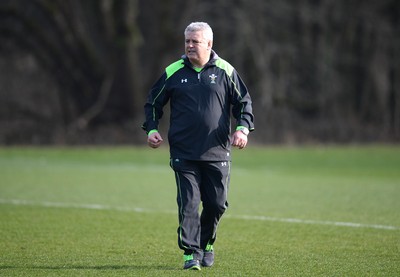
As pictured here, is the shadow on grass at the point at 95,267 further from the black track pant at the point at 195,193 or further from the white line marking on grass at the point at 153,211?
the white line marking on grass at the point at 153,211

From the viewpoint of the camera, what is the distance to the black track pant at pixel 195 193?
764 centimetres

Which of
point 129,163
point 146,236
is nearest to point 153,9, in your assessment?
point 129,163

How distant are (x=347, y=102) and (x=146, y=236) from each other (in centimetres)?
3333

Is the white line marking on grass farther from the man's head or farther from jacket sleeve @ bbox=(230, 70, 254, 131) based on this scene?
the man's head

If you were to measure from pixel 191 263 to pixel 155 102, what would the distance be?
5.17ft

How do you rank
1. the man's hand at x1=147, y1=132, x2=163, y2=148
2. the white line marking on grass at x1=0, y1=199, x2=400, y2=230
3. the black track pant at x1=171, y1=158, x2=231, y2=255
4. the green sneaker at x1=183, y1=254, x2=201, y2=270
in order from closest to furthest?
the green sneaker at x1=183, y1=254, x2=201, y2=270 → the black track pant at x1=171, y1=158, x2=231, y2=255 → the man's hand at x1=147, y1=132, x2=163, y2=148 → the white line marking on grass at x1=0, y1=199, x2=400, y2=230

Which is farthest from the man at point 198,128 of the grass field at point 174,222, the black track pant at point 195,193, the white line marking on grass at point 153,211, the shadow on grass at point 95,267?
the white line marking on grass at point 153,211

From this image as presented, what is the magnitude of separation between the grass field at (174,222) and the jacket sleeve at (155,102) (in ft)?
4.38

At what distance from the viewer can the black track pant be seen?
764cm

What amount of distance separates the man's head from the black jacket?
0.40 feet

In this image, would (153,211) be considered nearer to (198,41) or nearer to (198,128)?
(198,128)

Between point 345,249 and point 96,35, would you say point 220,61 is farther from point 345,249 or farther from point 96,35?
point 96,35

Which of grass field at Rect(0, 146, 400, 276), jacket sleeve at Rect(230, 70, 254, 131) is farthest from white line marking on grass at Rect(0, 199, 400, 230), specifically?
jacket sleeve at Rect(230, 70, 254, 131)

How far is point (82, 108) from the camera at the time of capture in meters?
32.4
